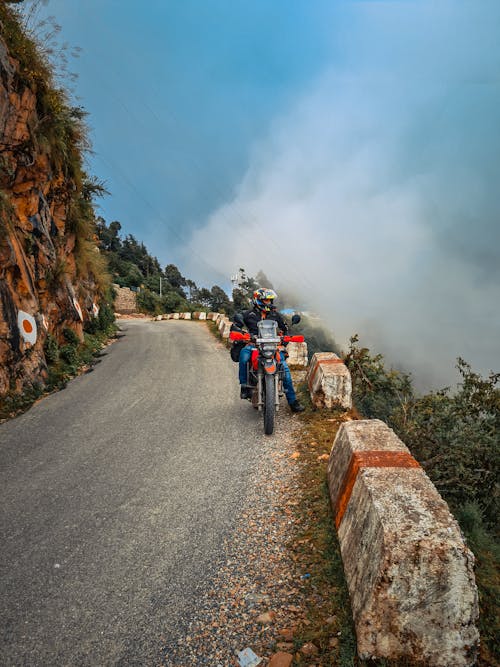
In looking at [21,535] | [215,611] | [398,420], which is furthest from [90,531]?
[398,420]

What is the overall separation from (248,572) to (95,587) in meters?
1.18

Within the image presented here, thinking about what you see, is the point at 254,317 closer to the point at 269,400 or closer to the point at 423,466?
the point at 269,400

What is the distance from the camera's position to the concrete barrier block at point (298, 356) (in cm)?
947

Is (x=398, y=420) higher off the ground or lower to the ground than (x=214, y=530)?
higher

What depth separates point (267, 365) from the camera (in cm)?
536

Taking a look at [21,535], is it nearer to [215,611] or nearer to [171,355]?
[215,611]

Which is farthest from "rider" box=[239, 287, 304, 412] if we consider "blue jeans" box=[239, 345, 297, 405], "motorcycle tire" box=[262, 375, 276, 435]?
"motorcycle tire" box=[262, 375, 276, 435]

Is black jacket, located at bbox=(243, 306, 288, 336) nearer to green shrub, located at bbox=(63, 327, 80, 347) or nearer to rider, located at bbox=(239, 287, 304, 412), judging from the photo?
rider, located at bbox=(239, 287, 304, 412)

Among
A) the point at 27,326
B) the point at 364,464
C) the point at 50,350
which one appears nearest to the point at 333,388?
the point at 364,464

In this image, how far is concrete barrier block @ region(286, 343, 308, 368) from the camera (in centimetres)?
947

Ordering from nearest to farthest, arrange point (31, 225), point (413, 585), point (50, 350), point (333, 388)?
1. point (413, 585)
2. point (333, 388)
3. point (50, 350)
4. point (31, 225)

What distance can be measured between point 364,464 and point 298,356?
6.74m

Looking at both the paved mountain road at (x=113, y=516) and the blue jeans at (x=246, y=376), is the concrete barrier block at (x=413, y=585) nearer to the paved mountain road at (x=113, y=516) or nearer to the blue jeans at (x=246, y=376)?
the paved mountain road at (x=113, y=516)

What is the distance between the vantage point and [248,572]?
9.29 ft
